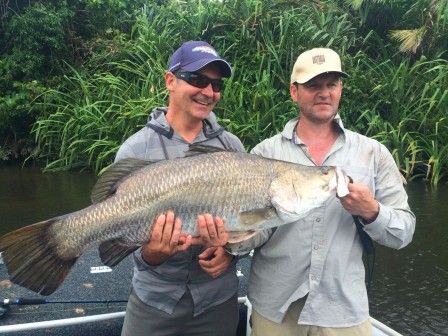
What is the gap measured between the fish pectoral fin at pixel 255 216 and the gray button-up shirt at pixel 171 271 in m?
0.30

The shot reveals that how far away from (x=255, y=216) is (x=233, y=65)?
37.2ft

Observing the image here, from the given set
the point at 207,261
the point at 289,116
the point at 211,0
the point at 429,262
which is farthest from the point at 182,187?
the point at 211,0

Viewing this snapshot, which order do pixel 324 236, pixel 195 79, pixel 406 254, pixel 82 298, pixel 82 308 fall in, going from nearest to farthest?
pixel 324 236 < pixel 195 79 < pixel 82 308 < pixel 82 298 < pixel 406 254

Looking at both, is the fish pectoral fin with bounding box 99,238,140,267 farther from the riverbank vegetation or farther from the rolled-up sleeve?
the riverbank vegetation

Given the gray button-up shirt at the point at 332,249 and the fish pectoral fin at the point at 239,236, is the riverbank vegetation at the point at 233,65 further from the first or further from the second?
the fish pectoral fin at the point at 239,236

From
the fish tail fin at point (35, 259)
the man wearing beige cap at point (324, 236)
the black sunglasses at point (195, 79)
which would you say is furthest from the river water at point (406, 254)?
the fish tail fin at point (35, 259)

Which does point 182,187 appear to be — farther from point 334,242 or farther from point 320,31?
point 320,31

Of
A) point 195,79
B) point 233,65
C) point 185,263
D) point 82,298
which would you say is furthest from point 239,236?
point 233,65

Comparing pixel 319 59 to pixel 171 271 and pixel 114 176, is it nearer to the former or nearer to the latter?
pixel 114 176

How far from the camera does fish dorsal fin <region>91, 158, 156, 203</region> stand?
267cm

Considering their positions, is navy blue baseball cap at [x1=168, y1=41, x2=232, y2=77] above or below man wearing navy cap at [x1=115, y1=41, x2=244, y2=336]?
above

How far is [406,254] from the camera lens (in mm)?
7430

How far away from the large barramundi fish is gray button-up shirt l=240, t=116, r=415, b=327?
0.15 meters

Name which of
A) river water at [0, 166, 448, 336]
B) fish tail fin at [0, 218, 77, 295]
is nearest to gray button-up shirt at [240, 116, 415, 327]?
fish tail fin at [0, 218, 77, 295]
